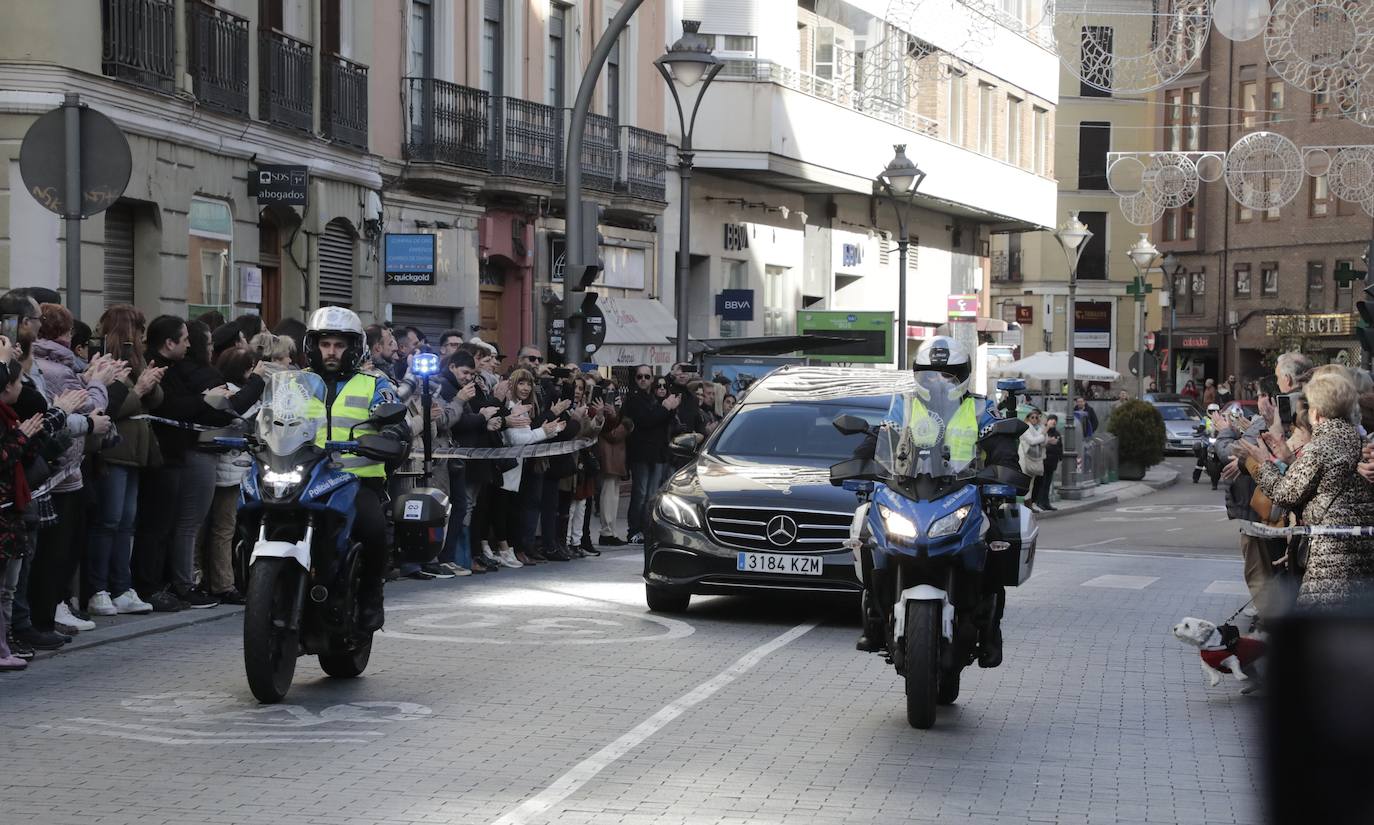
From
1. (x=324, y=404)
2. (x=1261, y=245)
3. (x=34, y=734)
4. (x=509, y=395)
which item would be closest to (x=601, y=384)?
(x=509, y=395)

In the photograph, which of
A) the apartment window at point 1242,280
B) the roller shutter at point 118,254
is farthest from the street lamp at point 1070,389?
the apartment window at point 1242,280

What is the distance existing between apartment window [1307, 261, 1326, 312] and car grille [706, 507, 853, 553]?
7566cm

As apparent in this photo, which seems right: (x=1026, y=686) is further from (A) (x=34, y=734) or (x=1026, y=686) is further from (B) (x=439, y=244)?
(B) (x=439, y=244)

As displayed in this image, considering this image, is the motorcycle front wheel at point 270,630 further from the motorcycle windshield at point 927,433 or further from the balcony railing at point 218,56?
the balcony railing at point 218,56

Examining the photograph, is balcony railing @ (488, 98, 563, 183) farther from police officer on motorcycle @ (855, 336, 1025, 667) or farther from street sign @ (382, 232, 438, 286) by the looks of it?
police officer on motorcycle @ (855, 336, 1025, 667)

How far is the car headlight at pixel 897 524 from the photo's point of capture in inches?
364

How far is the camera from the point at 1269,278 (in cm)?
8706

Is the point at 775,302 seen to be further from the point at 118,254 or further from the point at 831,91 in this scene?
the point at 118,254

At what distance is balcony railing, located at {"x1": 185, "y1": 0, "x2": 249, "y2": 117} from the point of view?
22.3 metres

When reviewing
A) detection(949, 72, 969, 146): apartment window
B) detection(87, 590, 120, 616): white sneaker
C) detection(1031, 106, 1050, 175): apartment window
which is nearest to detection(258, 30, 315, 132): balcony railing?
detection(87, 590, 120, 616): white sneaker

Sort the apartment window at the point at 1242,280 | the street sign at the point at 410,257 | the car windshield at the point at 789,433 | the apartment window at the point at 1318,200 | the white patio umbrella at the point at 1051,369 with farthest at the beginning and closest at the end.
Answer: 1. the apartment window at the point at 1242,280
2. the apartment window at the point at 1318,200
3. the white patio umbrella at the point at 1051,369
4. the street sign at the point at 410,257
5. the car windshield at the point at 789,433

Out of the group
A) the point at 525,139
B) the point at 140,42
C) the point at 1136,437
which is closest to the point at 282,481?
the point at 140,42

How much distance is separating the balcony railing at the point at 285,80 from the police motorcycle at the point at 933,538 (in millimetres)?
16299

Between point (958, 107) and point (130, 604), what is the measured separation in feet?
133
